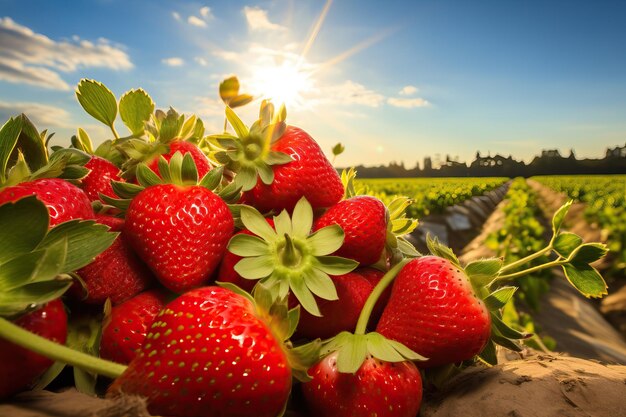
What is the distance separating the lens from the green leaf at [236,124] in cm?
131

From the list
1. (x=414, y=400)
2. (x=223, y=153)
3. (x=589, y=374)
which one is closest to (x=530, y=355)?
(x=589, y=374)

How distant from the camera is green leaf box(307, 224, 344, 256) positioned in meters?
1.14

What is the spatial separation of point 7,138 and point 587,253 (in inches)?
56.3

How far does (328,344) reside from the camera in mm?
1122

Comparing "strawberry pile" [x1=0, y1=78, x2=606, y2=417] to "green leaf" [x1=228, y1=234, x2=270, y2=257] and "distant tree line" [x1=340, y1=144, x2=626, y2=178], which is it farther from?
"distant tree line" [x1=340, y1=144, x2=626, y2=178]

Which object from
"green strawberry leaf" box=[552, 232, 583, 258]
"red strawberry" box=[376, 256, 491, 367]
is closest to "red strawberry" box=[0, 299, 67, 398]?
"red strawberry" box=[376, 256, 491, 367]

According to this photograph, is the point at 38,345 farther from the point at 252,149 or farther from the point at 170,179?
the point at 252,149

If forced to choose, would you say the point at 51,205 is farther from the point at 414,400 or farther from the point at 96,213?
the point at 414,400

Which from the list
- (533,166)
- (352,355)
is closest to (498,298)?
(352,355)

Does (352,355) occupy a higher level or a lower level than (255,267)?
lower

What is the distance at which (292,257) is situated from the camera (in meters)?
1.12

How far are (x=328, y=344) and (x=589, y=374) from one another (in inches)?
29.1

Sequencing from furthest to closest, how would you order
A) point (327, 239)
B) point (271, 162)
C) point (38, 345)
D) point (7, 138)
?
point (271, 162) → point (327, 239) → point (7, 138) → point (38, 345)

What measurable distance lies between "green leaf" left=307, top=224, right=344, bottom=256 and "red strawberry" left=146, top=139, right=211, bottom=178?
1.31 ft
